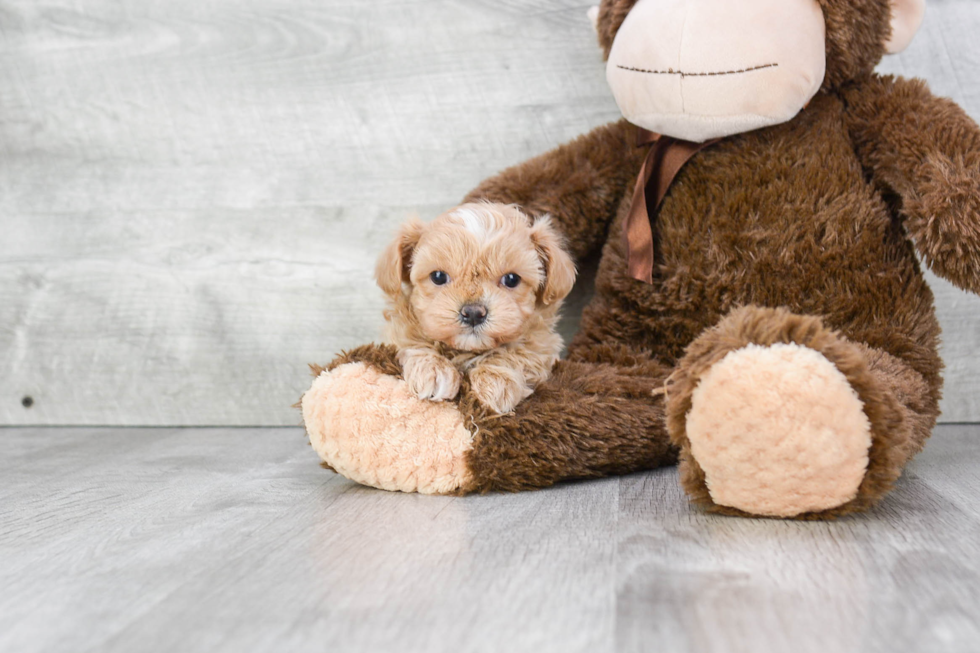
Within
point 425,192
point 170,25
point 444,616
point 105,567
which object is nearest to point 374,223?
point 425,192

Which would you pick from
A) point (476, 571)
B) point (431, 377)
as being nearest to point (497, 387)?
point (431, 377)

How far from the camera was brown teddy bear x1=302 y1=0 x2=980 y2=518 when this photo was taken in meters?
0.86

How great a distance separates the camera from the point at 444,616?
0.65 metres

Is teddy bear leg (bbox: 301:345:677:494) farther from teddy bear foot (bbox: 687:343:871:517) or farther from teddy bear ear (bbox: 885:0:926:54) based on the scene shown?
teddy bear ear (bbox: 885:0:926:54)

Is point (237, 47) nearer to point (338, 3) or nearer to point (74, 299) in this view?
point (338, 3)

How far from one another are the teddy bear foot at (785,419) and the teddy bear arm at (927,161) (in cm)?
32

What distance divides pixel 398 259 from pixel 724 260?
48cm

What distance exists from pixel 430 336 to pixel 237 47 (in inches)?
32.1

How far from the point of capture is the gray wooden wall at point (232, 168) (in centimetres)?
148

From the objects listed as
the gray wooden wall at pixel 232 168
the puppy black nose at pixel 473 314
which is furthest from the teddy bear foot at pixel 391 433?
the gray wooden wall at pixel 232 168

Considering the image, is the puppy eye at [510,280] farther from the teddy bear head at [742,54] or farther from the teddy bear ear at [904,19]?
the teddy bear ear at [904,19]

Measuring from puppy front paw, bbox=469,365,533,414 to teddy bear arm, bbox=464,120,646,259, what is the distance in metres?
0.34

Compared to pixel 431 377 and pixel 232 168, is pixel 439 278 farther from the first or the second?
pixel 232 168

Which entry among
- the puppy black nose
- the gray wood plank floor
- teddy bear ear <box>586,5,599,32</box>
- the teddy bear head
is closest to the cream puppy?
the puppy black nose
